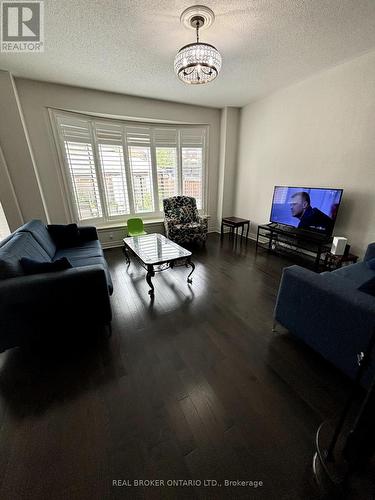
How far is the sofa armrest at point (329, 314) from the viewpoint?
124 cm

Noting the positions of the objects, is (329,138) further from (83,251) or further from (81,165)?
(81,165)

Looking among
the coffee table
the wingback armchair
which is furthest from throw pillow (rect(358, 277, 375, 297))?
the wingback armchair

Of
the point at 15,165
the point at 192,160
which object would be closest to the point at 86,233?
the point at 15,165

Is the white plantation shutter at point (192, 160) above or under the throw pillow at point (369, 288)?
above

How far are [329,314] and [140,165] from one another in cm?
418

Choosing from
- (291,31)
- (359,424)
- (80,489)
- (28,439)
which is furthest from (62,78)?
(359,424)

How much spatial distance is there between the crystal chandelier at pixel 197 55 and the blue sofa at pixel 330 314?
1965mm

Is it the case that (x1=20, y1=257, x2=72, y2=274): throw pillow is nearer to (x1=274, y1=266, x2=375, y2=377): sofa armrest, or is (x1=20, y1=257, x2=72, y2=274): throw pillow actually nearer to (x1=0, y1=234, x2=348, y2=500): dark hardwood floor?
(x1=0, y1=234, x2=348, y2=500): dark hardwood floor

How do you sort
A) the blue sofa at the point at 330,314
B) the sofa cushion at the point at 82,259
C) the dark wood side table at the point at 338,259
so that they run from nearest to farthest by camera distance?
the blue sofa at the point at 330,314
the sofa cushion at the point at 82,259
the dark wood side table at the point at 338,259

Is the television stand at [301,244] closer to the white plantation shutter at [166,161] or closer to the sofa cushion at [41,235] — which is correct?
the white plantation shutter at [166,161]

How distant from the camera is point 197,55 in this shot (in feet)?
5.70

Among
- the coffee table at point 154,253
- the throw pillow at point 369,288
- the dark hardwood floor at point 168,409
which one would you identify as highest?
the throw pillow at point 369,288

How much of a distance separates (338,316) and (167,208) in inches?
143

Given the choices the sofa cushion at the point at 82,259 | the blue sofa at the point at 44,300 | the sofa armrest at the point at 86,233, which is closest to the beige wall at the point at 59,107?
the sofa armrest at the point at 86,233
